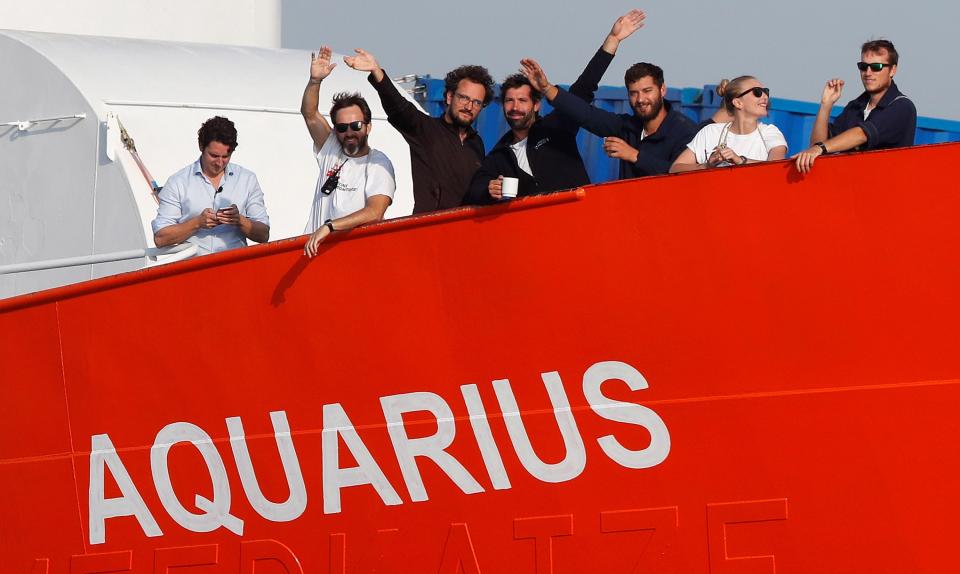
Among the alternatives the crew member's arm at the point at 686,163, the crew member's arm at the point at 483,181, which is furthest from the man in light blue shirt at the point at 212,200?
the crew member's arm at the point at 686,163

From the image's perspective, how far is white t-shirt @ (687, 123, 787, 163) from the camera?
6.12 metres

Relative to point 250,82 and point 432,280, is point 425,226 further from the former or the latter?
point 250,82

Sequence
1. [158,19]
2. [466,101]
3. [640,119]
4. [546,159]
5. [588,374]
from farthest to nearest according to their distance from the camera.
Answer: [158,19]
[466,101]
[640,119]
[546,159]
[588,374]

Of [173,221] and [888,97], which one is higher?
[888,97]

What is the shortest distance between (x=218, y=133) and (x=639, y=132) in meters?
2.11

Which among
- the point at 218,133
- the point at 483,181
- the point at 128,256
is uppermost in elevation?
the point at 218,133

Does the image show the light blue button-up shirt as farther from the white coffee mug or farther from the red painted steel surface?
the white coffee mug

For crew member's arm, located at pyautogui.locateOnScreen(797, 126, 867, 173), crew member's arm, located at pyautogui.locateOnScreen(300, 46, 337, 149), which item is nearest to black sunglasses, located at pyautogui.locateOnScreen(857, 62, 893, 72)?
crew member's arm, located at pyautogui.locateOnScreen(797, 126, 867, 173)

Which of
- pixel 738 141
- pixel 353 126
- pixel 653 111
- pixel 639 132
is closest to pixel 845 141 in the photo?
pixel 738 141

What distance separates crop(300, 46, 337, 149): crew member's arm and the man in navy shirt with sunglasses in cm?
235

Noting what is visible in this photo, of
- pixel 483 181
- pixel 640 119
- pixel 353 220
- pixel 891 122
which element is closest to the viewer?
pixel 891 122

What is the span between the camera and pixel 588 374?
223 inches

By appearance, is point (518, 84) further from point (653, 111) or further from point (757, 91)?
point (757, 91)

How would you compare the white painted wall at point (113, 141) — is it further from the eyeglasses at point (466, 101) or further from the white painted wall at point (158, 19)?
the eyeglasses at point (466, 101)
